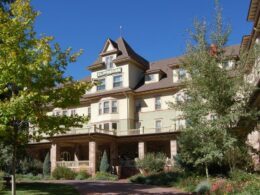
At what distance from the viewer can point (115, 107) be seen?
4316 cm

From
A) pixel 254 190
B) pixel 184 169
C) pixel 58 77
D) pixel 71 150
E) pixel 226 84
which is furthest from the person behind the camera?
pixel 71 150

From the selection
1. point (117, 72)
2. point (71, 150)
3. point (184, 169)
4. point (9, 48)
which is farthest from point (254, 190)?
point (71, 150)

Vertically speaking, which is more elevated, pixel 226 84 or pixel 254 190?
pixel 226 84

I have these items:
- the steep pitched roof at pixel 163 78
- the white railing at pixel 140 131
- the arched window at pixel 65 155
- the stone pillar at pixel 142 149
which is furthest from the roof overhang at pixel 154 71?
the arched window at pixel 65 155

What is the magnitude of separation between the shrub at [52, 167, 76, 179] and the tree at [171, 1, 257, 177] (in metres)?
19.0

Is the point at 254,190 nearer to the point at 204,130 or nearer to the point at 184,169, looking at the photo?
the point at 204,130

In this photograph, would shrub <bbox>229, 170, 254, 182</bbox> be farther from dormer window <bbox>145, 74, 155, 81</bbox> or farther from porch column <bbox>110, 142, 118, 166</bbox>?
dormer window <bbox>145, 74, 155, 81</bbox>

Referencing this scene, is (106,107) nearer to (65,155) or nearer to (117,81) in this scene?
(117,81)

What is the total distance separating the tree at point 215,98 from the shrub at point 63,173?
62.2 ft

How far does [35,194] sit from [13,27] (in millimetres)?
9165

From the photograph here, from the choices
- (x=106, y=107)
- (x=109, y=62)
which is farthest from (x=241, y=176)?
(x=109, y=62)

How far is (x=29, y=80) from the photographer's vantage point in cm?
1413

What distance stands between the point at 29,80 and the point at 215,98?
9.58 metres

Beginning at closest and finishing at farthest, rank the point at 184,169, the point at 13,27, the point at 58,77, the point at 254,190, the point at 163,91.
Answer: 1. the point at 254,190
2. the point at 13,27
3. the point at 58,77
4. the point at 184,169
5. the point at 163,91
